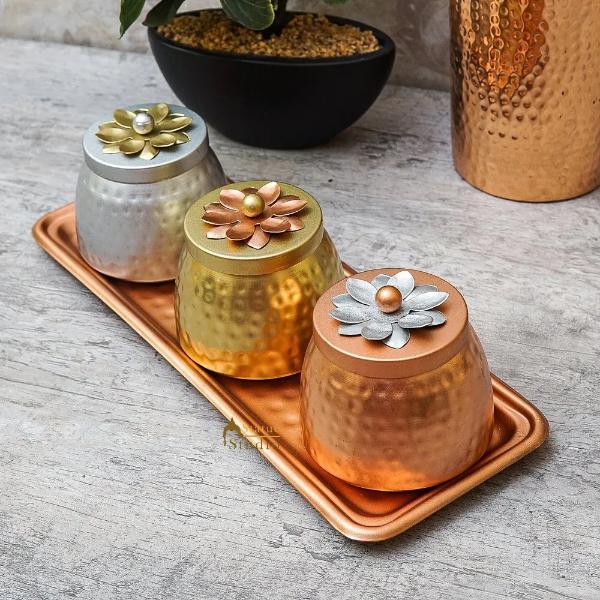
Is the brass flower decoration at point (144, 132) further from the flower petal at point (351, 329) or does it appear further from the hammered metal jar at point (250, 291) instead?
the flower petal at point (351, 329)

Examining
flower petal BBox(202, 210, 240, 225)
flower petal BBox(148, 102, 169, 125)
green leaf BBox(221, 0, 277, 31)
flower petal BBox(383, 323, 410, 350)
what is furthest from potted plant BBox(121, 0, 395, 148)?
flower petal BBox(383, 323, 410, 350)

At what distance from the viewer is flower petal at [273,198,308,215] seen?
50cm

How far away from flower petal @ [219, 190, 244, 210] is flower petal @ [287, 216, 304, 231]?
31 millimetres

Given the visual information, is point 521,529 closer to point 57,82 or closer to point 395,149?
point 395,149

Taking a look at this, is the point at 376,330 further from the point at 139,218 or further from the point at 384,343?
the point at 139,218

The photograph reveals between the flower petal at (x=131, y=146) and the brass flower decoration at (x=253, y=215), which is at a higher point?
the flower petal at (x=131, y=146)

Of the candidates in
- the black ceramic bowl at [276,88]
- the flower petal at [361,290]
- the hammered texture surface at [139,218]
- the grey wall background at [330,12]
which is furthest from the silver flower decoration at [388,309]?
the grey wall background at [330,12]

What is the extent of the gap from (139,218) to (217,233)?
0.31 feet

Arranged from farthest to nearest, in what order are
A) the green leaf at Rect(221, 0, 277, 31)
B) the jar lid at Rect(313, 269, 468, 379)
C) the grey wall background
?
the grey wall background < the green leaf at Rect(221, 0, 277, 31) < the jar lid at Rect(313, 269, 468, 379)

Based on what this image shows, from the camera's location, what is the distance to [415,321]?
0.42m

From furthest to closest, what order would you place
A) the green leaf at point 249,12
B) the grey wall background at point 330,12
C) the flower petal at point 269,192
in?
the grey wall background at point 330,12 < the green leaf at point 249,12 < the flower petal at point 269,192

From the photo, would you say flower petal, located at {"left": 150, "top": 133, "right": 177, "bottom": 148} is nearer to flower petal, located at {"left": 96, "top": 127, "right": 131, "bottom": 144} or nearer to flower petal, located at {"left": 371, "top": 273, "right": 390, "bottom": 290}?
flower petal, located at {"left": 96, "top": 127, "right": 131, "bottom": 144}

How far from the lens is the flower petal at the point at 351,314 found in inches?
16.8

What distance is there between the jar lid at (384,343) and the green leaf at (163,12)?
338 mm
